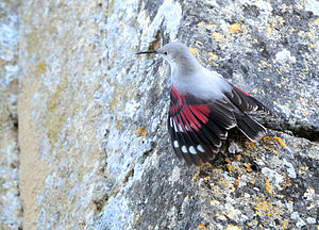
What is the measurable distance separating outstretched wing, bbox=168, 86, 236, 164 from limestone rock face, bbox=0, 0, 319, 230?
0.28 feet

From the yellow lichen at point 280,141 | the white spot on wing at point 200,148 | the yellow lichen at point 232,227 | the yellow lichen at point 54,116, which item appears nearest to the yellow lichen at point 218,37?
the yellow lichen at point 280,141

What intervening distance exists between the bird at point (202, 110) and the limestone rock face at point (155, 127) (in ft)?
0.26

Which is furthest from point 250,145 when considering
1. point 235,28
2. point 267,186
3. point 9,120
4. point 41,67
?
point 9,120

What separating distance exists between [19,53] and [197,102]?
309 centimetres

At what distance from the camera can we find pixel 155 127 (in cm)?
231

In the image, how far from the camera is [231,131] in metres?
2.10

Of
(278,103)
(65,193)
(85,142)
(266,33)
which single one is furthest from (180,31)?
(65,193)

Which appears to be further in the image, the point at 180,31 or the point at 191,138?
the point at 180,31

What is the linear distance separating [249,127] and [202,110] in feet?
0.76

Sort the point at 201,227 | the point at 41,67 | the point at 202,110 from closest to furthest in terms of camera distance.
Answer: the point at 201,227 < the point at 202,110 < the point at 41,67

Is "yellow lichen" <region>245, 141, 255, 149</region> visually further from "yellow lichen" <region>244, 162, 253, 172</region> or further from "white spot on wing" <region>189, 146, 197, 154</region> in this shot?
"white spot on wing" <region>189, 146, 197, 154</region>

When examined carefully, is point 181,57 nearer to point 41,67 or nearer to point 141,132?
point 141,132

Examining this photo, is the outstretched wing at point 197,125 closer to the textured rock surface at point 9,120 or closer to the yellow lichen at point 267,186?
the yellow lichen at point 267,186

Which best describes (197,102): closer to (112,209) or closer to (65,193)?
(112,209)
